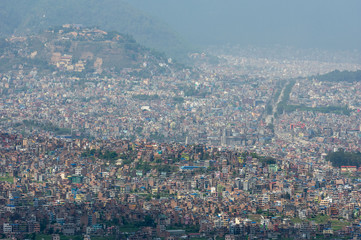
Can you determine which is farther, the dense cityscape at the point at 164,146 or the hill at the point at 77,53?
the hill at the point at 77,53

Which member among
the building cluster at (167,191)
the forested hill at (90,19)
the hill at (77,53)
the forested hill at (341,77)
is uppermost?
the forested hill at (90,19)

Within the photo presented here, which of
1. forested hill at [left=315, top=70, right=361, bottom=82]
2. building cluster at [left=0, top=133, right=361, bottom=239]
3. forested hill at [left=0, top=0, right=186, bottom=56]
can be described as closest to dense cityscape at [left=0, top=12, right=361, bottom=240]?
building cluster at [left=0, top=133, right=361, bottom=239]

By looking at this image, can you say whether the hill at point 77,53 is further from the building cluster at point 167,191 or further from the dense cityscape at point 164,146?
the building cluster at point 167,191

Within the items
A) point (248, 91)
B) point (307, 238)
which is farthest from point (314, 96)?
point (307, 238)

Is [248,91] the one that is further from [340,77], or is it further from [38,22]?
[38,22]

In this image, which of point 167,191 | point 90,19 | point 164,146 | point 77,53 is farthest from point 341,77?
point 90,19

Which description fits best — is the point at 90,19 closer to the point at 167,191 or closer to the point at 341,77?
the point at 341,77

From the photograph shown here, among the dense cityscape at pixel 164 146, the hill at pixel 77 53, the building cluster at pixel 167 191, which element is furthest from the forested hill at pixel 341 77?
the building cluster at pixel 167 191
